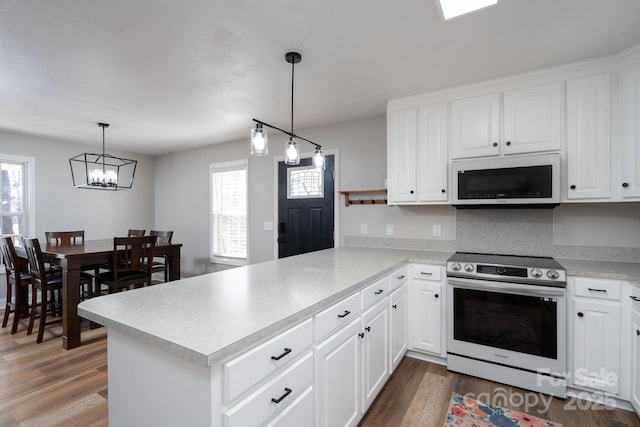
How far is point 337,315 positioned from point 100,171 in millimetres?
3644

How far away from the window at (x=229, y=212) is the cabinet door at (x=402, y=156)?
2.33 m

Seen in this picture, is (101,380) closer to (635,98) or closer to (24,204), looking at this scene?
(24,204)

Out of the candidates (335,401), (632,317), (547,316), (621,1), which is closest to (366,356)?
(335,401)

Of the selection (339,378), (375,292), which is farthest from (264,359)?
(375,292)

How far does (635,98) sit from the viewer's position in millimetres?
2104

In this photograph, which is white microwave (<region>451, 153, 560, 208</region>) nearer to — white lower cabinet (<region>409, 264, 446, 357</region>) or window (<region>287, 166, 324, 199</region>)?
white lower cabinet (<region>409, 264, 446, 357</region>)

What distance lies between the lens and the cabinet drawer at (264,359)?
943 millimetres

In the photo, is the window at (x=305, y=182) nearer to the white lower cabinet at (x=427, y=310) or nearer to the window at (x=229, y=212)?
the window at (x=229, y=212)

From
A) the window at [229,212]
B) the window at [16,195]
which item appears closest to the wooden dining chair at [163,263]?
the window at [229,212]

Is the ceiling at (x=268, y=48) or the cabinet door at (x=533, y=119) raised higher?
the ceiling at (x=268, y=48)

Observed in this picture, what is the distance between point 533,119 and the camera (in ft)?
8.05

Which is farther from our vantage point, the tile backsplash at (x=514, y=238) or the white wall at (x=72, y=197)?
the white wall at (x=72, y=197)

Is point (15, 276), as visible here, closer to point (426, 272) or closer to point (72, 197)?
point (72, 197)

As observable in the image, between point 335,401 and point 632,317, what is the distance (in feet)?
6.38
